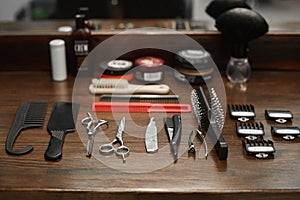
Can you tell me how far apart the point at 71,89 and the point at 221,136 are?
1.31 ft

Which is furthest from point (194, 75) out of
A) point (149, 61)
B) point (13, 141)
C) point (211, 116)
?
point (13, 141)

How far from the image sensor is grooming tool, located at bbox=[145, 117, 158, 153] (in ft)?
2.75

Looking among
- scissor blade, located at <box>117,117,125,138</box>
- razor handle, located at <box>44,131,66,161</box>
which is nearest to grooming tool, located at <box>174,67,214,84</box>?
scissor blade, located at <box>117,117,125,138</box>

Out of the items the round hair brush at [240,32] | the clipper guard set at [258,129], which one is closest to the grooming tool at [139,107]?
the clipper guard set at [258,129]

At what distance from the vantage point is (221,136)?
0.85 m

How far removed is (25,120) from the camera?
3.06 ft

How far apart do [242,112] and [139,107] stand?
21 cm

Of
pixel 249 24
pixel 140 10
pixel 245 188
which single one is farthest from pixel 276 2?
pixel 245 188

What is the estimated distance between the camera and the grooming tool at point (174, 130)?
83 cm

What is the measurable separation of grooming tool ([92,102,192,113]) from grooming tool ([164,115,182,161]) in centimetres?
5

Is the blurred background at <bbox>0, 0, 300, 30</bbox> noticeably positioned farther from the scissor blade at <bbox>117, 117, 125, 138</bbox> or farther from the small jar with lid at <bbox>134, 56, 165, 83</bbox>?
the scissor blade at <bbox>117, 117, 125, 138</bbox>

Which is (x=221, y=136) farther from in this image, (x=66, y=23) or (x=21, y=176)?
(x=66, y=23)

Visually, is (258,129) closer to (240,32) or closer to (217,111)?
(217,111)

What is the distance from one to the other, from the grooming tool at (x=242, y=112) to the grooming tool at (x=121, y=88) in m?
0.17
